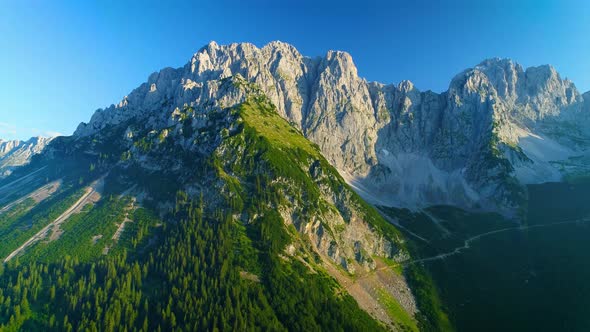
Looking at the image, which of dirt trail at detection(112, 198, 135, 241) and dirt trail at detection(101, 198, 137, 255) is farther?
dirt trail at detection(112, 198, 135, 241)

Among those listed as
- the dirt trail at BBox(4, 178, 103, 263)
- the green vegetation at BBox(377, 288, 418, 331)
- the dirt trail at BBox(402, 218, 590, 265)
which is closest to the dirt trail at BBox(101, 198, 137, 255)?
the dirt trail at BBox(4, 178, 103, 263)

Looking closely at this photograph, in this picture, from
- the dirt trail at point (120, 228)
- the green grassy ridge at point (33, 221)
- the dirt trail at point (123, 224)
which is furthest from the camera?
the green grassy ridge at point (33, 221)

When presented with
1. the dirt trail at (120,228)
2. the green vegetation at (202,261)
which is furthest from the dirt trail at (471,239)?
the dirt trail at (120,228)

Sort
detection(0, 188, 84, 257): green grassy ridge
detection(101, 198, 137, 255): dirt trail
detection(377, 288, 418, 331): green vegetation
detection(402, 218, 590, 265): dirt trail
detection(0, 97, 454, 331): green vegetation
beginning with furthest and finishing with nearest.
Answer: detection(402, 218, 590, 265): dirt trail, detection(0, 188, 84, 257): green grassy ridge, detection(101, 198, 137, 255): dirt trail, detection(377, 288, 418, 331): green vegetation, detection(0, 97, 454, 331): green vegetation

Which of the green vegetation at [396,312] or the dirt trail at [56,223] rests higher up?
the dirt trail at [56,223]

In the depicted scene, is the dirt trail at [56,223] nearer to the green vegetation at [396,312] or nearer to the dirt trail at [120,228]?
the dirt trail at [120,228]

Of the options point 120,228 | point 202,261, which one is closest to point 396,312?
point 202,261

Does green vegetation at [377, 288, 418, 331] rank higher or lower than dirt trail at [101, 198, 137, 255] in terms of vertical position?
lower

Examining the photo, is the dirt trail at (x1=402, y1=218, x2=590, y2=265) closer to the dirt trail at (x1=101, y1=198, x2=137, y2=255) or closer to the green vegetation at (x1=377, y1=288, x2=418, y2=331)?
the green vegetation at (x1=377, y1=288, x2=418, y2=331)

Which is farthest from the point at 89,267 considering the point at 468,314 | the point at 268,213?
the point at 468,314

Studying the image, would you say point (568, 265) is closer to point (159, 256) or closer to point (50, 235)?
point (159, 256)

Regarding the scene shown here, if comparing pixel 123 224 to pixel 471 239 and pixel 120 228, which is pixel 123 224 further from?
pixel 471 239
